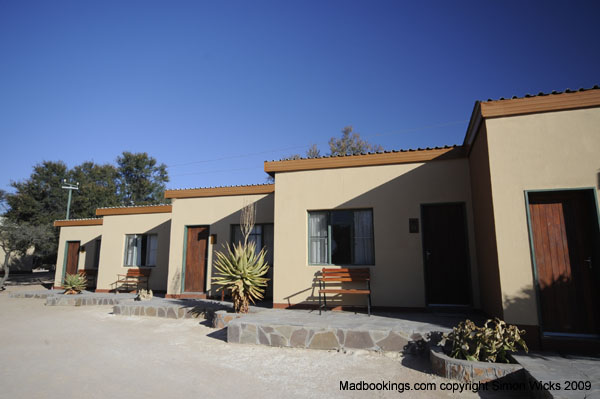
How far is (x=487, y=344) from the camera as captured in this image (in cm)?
417

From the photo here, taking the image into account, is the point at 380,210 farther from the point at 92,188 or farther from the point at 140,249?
the point at 92,188

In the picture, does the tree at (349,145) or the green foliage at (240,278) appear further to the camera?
the tree at (349,145)

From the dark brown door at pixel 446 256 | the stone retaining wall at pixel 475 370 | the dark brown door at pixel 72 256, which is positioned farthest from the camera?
the dark brown door at pixel 72 256

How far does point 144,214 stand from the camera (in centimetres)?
1234

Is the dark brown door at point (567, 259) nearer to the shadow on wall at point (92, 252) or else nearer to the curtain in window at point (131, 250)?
the curtain in window at point (131, 250)

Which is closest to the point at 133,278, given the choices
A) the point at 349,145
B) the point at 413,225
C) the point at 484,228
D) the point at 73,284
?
the point at 73,284

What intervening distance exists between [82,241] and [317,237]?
38.5 feet

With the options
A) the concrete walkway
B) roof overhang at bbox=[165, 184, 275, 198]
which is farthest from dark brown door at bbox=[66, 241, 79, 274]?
the concrete walkway

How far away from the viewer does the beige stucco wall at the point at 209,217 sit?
32.7ft

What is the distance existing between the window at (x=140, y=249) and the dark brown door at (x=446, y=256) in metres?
9.27

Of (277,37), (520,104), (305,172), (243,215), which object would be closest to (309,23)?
(277,37)

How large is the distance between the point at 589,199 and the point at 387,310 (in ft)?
12.8

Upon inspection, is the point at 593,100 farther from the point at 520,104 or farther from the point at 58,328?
the point at 58,328

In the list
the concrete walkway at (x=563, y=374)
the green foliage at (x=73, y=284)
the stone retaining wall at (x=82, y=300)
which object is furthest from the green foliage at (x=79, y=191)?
the concrete walkway at (x=563, y=374)
